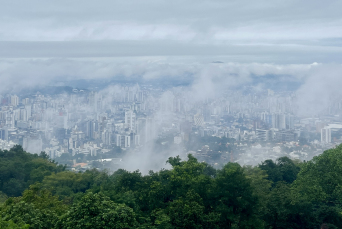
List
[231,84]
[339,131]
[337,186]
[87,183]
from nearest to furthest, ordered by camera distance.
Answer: [337,186] → [87,183] → [339,131] → [231,84]

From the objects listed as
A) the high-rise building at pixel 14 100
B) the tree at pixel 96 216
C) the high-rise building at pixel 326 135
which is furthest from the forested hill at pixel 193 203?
the high-rise building at pixel 14 100

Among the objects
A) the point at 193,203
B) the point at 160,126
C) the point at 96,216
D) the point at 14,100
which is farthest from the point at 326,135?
the point at 14,100

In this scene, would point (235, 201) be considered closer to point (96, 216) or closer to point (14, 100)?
point (96, 216)

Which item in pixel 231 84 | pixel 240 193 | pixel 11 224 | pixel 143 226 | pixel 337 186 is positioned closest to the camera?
pixel 11 224

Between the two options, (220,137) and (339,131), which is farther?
(220,137)

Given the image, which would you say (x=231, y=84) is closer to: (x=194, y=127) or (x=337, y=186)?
(x=194, y=127)

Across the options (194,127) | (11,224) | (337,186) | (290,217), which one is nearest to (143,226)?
(11,224)

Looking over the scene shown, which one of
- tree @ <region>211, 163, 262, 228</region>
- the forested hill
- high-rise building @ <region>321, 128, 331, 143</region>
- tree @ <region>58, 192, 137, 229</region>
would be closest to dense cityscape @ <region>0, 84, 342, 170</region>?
high-rise building @ <region>321, 128, 331, 143</region>
